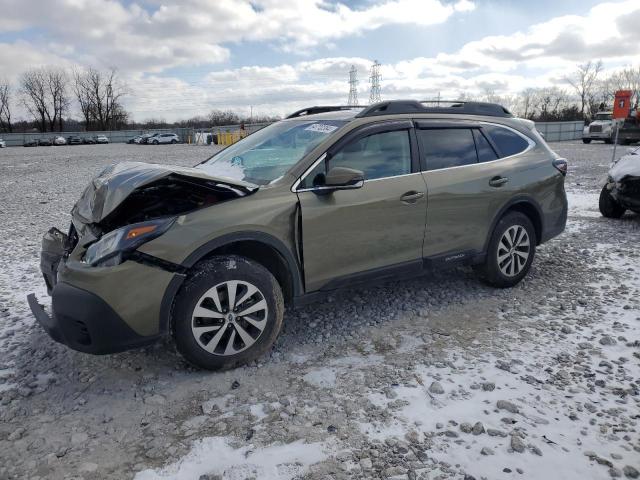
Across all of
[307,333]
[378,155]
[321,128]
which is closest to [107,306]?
[307,333]

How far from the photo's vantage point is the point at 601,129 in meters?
28.3

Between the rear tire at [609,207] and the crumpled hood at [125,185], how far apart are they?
6.74 m

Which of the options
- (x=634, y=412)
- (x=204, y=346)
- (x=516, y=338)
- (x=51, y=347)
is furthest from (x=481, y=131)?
(x=51, y=347)

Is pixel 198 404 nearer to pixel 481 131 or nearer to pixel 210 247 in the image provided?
pixel 210 247

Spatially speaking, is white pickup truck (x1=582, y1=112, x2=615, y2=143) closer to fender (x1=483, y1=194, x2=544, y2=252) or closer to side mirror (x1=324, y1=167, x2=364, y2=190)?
fender (x1=483, y1=194, x2=544, y2=252)

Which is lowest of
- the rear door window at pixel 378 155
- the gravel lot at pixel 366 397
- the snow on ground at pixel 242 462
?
the snow on ground at pixel 242 462

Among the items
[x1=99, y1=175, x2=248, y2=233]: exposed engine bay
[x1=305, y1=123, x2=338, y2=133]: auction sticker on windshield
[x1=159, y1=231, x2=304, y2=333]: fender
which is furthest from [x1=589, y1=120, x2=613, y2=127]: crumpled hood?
[x1=99, y1=175, x2=248, y2=233]: exposed engine bay

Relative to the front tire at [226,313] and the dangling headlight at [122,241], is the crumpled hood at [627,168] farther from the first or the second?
the dangling headlight at [122,241]

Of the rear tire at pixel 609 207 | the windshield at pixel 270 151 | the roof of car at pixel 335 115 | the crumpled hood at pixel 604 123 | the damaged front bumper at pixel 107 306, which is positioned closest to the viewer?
the damaged front bumper at pixel 107 306

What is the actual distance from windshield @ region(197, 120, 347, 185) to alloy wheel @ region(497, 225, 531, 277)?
6.48ft

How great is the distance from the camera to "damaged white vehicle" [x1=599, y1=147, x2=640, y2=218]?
733 cm

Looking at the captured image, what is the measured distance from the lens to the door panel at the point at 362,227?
11.3ft

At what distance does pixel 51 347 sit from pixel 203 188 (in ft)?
5.64

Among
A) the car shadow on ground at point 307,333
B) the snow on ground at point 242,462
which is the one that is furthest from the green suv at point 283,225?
the snow on ground at point 242,462
